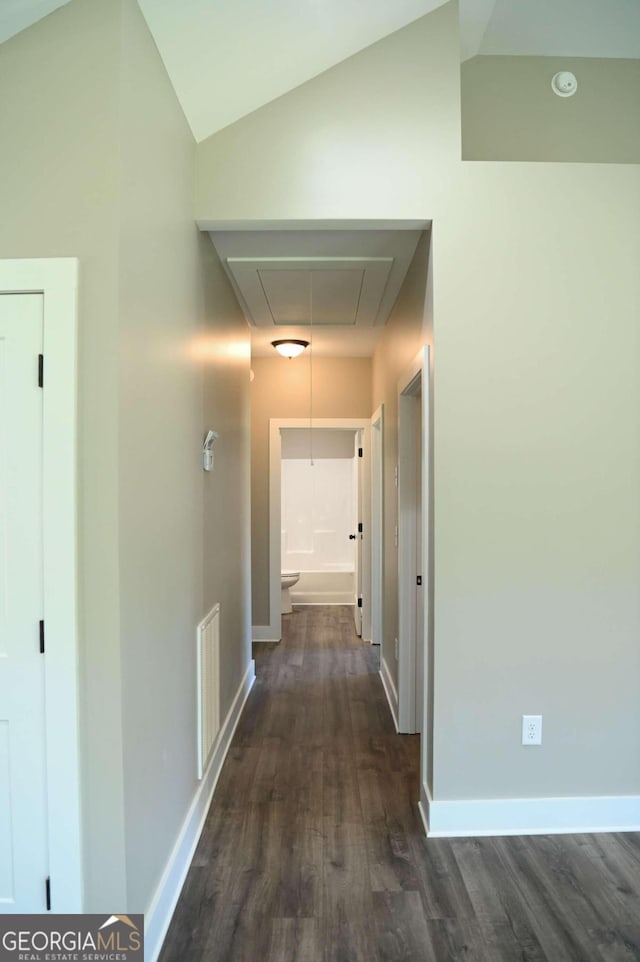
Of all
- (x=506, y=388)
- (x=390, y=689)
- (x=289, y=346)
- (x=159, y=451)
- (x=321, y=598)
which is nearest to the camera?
(x=159, y=451)

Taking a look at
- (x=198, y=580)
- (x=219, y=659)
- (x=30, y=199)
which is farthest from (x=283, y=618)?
(x=30, y=199)

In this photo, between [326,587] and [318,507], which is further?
[318,507]

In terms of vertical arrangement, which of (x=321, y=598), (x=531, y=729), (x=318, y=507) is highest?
(x=318, y=507)

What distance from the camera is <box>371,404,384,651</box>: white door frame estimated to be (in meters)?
3.97

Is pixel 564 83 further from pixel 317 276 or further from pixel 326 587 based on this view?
pixel 326 587

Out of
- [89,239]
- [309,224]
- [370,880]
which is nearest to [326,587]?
[370,880]

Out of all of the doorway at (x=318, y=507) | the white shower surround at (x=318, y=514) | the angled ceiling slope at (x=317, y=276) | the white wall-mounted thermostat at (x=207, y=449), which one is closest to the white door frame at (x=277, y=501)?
the angled ceiling slope at (x=317, y=276)

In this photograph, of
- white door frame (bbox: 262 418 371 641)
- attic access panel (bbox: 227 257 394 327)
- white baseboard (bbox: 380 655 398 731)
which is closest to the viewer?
attic access panel (bbox: 227 257 394 327)

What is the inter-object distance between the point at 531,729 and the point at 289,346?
124 inches

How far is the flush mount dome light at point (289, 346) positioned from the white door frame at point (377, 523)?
824 mm

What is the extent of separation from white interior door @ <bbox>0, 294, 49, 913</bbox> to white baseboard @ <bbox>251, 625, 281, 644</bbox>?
3.46 meters

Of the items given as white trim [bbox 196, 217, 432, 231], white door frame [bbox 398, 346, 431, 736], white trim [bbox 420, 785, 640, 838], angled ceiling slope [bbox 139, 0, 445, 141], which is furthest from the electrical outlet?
angled ceiling slope [bbox 139, 0, 445, 141]

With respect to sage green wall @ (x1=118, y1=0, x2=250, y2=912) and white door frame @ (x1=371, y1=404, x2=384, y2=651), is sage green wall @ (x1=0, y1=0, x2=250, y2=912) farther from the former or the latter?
white door frame @ (x1=371, y1=404, x2=384, y2=651)

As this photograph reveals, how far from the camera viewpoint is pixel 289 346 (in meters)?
4.18
